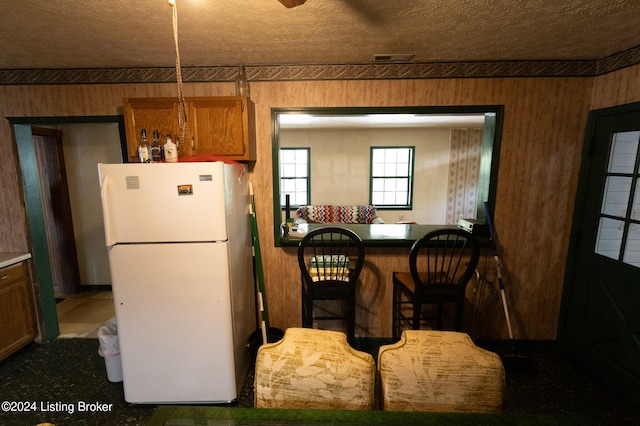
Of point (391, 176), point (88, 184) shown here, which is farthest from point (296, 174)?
point (88, 184)

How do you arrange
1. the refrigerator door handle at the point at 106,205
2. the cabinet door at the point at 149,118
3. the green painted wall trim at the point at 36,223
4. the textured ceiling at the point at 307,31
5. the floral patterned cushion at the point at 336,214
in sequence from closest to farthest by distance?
the textured ceiling at the point at 307,31 < the refrigerator door handle at the point at 106,205 < the cabinet door at the point at 149,118 < the green painted wall trim at the point at 36,223 < the floral patterned cushion at the point at 336,214

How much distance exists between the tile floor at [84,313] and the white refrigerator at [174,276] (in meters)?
1.48

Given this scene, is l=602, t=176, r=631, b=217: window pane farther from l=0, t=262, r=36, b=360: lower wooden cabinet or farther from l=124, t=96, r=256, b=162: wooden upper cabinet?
l=0, t=262, r=36, b=360: lower wooden cabinet

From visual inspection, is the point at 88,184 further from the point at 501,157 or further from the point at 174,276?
the point at 501,157

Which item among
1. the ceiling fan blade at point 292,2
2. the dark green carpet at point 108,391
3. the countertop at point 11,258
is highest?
the ceiling fan blade at point 292,2

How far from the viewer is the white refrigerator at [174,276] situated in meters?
1.70

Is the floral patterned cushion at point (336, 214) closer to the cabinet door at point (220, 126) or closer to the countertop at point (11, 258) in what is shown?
the cabinet door at point (220, 126)

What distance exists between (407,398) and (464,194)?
6.16 meters

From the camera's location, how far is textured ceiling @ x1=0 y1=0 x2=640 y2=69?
4.62ft

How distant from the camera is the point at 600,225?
2180mm

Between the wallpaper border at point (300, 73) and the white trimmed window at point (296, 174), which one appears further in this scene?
the white trimmed window at point (296, 174)

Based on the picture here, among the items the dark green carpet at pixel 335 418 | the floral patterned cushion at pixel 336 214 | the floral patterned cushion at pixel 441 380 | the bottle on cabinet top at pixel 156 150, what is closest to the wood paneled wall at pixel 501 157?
the bottle on cabinet top at pixel 156 150

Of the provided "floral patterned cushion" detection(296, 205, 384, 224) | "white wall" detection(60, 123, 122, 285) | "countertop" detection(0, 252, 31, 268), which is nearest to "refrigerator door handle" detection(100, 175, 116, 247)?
"countertop" detection(0, 252, 31, 268)

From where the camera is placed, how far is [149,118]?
6.84 feet
